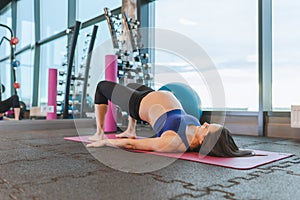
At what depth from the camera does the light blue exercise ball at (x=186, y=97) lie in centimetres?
354

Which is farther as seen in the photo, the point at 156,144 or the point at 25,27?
the point at 25,27

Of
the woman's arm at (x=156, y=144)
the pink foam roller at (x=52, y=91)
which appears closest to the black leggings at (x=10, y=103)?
the pink foam roller at (x=52, y=91)

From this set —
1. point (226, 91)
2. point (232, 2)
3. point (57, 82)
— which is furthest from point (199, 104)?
point (57, 82)

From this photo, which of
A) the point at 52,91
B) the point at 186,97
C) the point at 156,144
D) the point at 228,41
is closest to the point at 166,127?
the point at 156,144

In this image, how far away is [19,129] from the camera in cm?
412

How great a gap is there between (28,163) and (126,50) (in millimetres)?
2915

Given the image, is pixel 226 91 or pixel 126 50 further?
pixel 126 50

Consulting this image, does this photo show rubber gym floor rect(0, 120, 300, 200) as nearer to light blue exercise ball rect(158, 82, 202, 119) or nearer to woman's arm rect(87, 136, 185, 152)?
woman's arm rect(87, 136, 185, 152)

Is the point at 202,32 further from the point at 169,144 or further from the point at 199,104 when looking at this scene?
the point at 169,144

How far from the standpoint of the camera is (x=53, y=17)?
591 cm

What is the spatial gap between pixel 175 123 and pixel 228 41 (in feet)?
7.77

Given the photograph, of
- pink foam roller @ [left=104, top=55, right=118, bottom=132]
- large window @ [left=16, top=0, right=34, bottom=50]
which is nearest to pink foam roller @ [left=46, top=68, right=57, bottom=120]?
pink foam roller @ [left=104, top=55, right=118, bottom=132]

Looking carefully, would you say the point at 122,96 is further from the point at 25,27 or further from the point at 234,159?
the point at 25,27

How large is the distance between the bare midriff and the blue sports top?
0.13 ft
